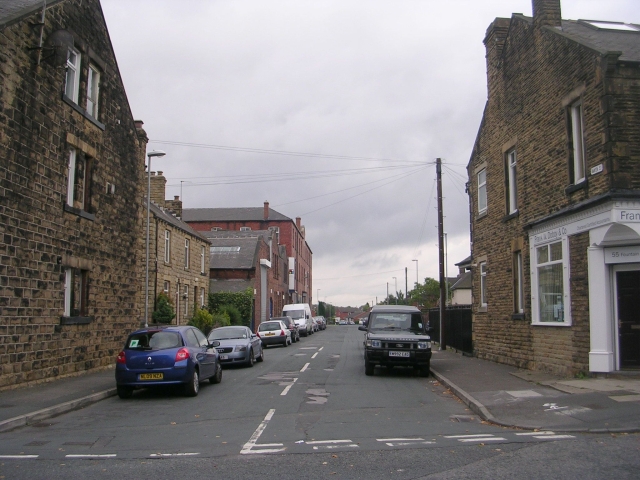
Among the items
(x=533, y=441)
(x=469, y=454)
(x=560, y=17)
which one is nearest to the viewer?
(x=469, y=454)

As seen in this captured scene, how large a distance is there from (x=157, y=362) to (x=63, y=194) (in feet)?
19.2

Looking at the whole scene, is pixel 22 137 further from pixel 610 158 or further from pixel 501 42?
pixel 501 42

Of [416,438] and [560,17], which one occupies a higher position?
[560,17]

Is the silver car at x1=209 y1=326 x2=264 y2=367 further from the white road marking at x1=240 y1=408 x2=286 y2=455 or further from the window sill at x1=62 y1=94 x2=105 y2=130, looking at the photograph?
the white road marking at x1=240 y1=408 x2=286 y2=455

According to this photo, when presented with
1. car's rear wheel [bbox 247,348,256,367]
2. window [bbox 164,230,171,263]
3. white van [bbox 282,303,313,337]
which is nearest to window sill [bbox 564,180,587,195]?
car's rear wheel [bbox 247,348,256,367]

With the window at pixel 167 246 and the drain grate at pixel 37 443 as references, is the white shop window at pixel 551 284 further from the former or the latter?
the window at pixel 167 246

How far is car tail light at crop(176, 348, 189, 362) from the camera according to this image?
13.8 m

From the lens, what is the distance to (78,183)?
1784 cm

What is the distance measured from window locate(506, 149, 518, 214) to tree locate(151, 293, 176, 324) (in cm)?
1743

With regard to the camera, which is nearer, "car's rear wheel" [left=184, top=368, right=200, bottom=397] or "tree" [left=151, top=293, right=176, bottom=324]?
"car's rear wheel" [left=184, top=368, right=200, bottom=397]

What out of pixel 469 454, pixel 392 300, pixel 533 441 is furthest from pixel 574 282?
pixel 392 300

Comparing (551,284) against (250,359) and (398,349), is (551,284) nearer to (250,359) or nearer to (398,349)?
(398,349)

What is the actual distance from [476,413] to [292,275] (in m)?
65.9

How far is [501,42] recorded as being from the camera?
67.6ft
